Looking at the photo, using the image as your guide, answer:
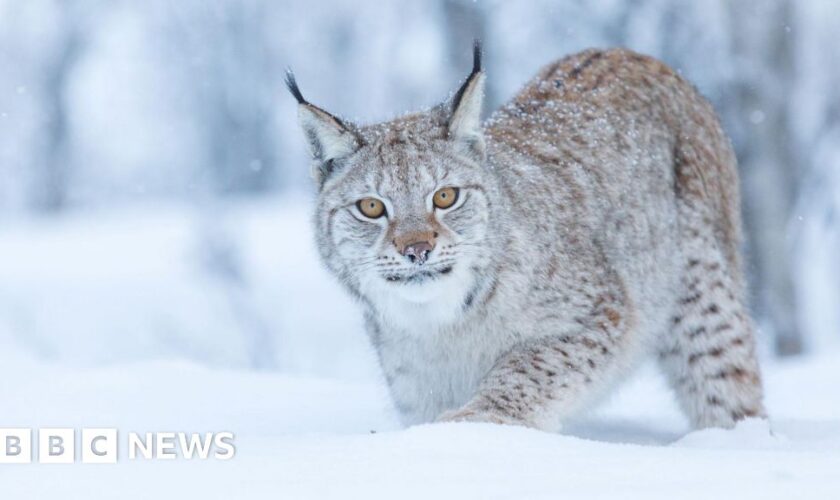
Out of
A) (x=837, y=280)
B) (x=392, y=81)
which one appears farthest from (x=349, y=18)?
(x=837, y=280)

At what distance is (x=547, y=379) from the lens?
5.11 meters

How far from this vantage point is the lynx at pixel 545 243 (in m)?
4.98

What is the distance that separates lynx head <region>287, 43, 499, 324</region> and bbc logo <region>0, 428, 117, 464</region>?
108 cm

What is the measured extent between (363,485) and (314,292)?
12257 mm

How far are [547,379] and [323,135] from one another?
49.0 inches

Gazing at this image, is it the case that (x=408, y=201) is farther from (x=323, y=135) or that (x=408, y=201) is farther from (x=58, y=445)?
(x=58, y=445)

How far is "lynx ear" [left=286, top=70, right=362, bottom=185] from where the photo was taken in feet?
16.9

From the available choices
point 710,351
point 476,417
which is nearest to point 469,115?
point 476,417

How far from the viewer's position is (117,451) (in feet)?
14.1

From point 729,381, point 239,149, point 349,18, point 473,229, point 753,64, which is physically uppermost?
point 349,18

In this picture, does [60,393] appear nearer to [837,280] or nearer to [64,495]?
[64,495]

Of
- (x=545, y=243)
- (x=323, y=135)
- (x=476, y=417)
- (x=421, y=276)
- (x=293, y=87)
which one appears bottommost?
(x=476, y=417)

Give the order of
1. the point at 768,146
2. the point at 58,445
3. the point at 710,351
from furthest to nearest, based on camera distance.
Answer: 1. the point at 768,146
2. the point at 710,351
3. the point at 58,445

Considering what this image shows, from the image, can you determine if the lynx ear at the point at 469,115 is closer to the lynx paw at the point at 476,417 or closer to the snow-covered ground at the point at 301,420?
the lynx paw at the point at 476,417
